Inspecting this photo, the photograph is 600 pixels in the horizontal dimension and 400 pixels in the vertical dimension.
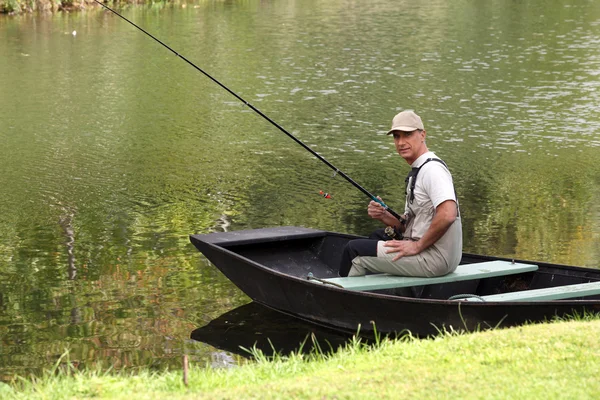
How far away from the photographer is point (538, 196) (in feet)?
47.4

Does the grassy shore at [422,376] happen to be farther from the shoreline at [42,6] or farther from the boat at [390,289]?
the shoreline at [42,6]

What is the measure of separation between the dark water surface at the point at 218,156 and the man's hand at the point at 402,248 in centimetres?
137

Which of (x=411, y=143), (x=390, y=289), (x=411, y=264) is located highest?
(x=411, y=143)

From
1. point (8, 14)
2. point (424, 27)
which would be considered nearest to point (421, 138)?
point (424, 27)

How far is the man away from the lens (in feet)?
25.4

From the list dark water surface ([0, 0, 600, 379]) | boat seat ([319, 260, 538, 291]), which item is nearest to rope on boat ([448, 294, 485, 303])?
boat seat ([319, 260, 538, 291])

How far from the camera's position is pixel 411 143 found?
792 centimetres

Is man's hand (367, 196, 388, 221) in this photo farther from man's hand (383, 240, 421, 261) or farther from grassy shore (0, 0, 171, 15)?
grassy shore (0, 0, 171, 15)

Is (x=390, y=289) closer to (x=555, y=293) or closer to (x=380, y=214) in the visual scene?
(x=380, y=214)

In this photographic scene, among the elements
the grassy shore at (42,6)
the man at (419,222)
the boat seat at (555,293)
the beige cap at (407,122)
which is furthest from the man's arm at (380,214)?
the grassy shore at (42,6)

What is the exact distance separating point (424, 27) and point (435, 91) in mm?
16059

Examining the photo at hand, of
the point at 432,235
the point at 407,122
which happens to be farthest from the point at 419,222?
the point at 407,122

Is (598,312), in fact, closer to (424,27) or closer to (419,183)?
(419,183)

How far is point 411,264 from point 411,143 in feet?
3.43
